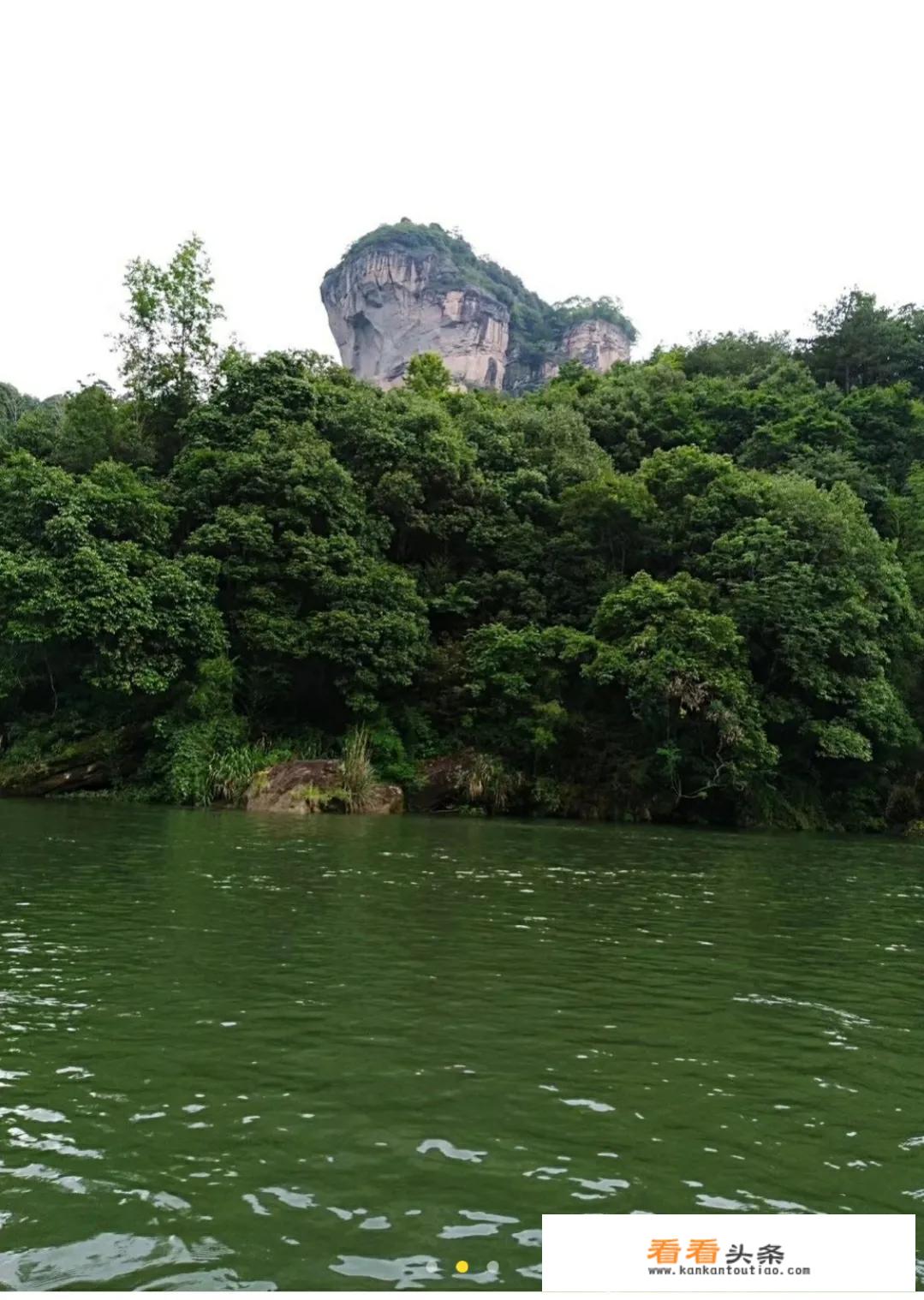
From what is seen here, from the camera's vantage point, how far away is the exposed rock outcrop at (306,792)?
25969 millimetres

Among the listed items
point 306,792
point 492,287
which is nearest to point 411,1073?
point 306,792

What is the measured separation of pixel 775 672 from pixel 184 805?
17.4 metres

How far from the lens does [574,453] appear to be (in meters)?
35.5

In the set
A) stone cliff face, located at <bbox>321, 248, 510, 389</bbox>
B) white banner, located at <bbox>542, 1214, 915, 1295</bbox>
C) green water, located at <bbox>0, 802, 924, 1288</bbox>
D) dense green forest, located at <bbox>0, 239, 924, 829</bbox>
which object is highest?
stone cliff face, located at <bbox>321, 248, 510, 389</bbox>

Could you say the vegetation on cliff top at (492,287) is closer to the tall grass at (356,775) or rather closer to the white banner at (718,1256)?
the tall grass at (356,775)

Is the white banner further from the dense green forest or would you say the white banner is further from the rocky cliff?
the rocky cliff

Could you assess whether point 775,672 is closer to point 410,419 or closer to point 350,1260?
point 410,419

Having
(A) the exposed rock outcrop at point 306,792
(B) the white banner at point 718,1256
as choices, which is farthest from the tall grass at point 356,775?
(B) the white banner at point 718,1256

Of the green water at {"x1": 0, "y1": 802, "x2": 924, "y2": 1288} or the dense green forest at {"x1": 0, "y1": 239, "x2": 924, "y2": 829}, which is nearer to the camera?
the green water at {"x1": 0, "y1": 802, "x2": 924, "y2": 1288}

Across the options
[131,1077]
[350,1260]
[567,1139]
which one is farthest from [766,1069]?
[131,1077]

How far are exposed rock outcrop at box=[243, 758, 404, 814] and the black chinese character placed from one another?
22498 mm

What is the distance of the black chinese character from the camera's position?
143 inches

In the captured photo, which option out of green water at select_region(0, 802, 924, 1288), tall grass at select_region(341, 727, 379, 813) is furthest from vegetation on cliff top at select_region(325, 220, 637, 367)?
green water at select_region(0, 802, 924, 1288)

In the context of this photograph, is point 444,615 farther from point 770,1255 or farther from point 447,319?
point 447,319
